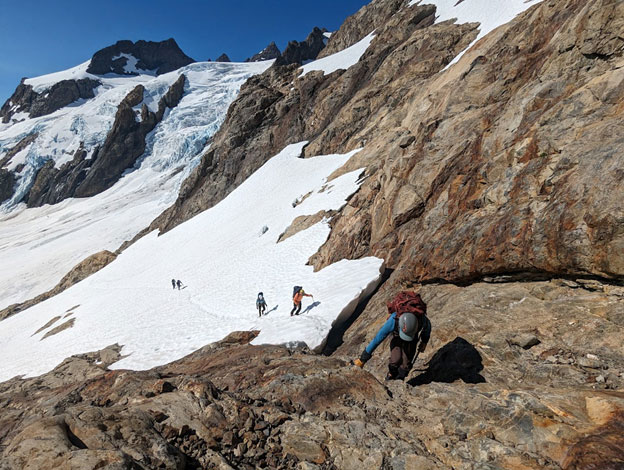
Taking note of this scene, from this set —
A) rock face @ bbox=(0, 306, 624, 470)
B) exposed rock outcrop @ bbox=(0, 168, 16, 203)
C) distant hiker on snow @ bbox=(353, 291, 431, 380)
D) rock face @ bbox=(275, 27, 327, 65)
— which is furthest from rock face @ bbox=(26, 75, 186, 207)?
distant hiker on snow @ bbox=(353, 291, 431, 380)

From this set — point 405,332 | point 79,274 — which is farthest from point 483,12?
point 79,274

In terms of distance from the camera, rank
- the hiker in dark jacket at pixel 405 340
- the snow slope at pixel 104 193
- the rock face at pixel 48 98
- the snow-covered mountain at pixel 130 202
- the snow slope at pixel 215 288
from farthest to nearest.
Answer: the rock face at pixel 48 98 → the snow slope at pixel 104 193 → the snow-covered mountain at pixel 130 202 → the snow slope at pixel 215 288 → the hiker in dark jacket at pixel 405 340

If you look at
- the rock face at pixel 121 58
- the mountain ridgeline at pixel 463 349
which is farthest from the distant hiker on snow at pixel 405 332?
the rock face at pixel 121 58

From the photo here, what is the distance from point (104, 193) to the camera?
11062 centimetres

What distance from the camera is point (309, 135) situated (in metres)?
52.9

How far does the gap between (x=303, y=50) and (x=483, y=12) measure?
254ft

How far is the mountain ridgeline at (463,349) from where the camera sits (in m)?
3.60

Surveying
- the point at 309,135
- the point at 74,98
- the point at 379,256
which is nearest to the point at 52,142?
the point at 74,98

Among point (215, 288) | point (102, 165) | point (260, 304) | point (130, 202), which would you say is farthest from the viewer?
point (102, 165)

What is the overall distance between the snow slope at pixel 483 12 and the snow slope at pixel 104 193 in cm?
6886

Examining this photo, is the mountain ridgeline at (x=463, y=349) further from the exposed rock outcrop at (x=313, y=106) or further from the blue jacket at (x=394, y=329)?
the exposed rock outcrop at (x=313, y=106)

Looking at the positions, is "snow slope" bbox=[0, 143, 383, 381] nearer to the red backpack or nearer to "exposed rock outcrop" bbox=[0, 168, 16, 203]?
the red backpack

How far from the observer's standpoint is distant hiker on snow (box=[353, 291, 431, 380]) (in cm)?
590

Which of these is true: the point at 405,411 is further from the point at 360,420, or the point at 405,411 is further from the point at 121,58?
the point at 121,58
